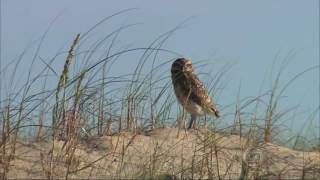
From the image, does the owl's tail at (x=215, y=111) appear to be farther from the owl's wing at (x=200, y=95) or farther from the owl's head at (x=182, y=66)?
the owl's head at (x=182, y=66)

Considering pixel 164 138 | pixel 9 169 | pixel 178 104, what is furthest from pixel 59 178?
pixel 178 104

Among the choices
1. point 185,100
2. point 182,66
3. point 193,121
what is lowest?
point 193,121

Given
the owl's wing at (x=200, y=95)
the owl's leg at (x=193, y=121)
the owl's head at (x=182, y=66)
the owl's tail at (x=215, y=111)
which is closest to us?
the owl's leg at (x=193, y=121)

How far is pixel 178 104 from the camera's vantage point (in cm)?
839

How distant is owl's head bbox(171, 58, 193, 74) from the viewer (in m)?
9.05

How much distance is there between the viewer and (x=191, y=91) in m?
8.84

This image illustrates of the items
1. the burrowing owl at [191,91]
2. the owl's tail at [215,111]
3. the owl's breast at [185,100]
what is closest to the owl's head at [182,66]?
the burrowing owl at [191,91]

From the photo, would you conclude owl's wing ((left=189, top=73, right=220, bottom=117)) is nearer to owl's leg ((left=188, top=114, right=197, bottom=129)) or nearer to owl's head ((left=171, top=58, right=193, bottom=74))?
owl's head ((left=171, top=58, right=193, bottom=74))

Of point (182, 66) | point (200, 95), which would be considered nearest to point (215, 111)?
point (200, 95)

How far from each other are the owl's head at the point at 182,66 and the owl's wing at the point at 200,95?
102mm

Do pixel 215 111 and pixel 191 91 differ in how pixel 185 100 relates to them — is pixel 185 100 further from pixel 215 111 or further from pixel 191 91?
pixel 215 111

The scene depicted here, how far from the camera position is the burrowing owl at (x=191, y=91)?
8.55m

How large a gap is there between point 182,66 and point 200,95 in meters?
0.53

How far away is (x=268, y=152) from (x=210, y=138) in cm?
47
